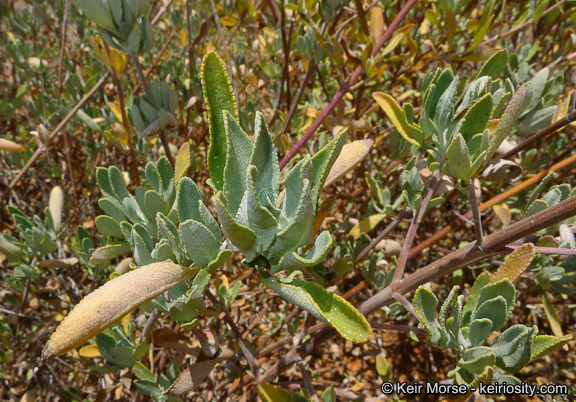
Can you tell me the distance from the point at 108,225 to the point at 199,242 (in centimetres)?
49

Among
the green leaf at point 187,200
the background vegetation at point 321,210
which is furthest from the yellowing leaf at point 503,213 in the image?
the green leaf at point 187,200

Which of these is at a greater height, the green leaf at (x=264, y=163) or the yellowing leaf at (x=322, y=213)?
the green leaf at (x=264, y=163)

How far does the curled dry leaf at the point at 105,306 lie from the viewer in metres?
0.51

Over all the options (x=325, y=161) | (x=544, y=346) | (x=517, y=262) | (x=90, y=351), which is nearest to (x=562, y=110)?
(x=517, y=262)

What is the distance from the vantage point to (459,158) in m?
0.78

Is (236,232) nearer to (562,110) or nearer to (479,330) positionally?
(479,330)

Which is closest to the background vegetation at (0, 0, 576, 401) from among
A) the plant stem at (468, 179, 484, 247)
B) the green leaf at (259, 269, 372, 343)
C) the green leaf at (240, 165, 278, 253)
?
the plant stem at (468, 179, 484, 247)

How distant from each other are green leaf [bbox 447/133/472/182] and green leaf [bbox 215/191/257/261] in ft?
1.48

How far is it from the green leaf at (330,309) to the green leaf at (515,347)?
37cm

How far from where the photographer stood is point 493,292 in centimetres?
77

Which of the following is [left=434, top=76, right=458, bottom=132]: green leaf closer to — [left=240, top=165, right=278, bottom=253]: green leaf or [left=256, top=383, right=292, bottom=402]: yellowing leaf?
[left=240, top=165, right=278, bottom=253]: green leaf

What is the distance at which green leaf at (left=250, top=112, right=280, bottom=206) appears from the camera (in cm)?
59

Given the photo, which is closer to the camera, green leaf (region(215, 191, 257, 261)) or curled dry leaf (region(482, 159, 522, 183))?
green leaf (region(215, 191, 257, 261))

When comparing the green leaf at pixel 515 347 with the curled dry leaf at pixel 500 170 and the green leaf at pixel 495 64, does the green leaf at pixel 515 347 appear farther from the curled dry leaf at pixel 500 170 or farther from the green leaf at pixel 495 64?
the green leaf at pixel 495 64
